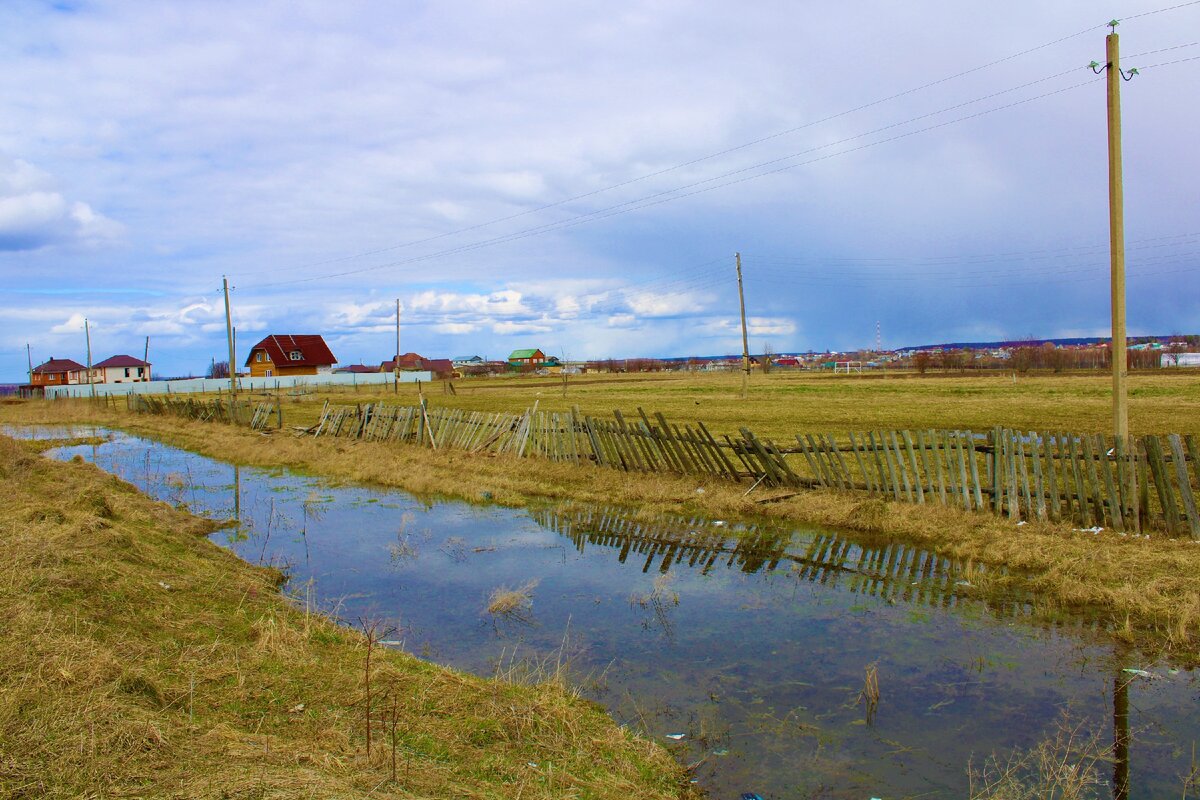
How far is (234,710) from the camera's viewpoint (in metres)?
4.77

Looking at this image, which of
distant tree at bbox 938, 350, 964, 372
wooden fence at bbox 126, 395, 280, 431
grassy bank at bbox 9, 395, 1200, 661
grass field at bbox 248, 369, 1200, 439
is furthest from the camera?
distant tree at bbox 938, 350, 964, 372

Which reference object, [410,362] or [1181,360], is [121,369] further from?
[1181,360]

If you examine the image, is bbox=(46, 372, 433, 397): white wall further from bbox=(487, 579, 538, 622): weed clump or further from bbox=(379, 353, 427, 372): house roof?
bbox=(487, 579, 538, 622): weed clump

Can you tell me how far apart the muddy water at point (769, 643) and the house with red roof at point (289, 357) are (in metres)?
73.2

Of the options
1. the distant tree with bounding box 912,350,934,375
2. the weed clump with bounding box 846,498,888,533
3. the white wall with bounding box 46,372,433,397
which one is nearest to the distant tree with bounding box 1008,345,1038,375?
the distant tree with bounding box 912,350,934,375

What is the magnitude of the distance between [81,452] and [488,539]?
65.7ft

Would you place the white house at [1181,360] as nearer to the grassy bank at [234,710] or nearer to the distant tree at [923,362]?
the distant tree at [923,362]

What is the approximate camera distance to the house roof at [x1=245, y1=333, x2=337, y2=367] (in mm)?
79375

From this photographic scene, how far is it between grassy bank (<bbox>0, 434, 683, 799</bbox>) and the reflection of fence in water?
169 inches

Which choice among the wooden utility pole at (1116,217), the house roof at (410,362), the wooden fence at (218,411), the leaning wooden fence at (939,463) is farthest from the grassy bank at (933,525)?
the house roof at (410,362)

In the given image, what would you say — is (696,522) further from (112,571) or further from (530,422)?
(112,571)

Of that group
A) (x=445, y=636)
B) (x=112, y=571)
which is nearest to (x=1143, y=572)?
(x=445, y=636)

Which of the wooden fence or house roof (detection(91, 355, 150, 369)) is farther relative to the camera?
house roof (detection(91, 355, 150, 369))

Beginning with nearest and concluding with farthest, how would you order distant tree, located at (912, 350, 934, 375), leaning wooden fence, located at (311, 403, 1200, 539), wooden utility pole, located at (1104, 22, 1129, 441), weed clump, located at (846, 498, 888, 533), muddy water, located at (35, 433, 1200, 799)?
1. muddy water, located at (35, 433, 1200, 799)
2. leaning wooden fence, located at (311, 403, 1200, 539)
3. wooden utility pole, located at (1104, 22, 1129, 441)
4. weed clump, located at (846, 498, 888, 533)
5. distant tree, located at (912, 350, 934, 375)
